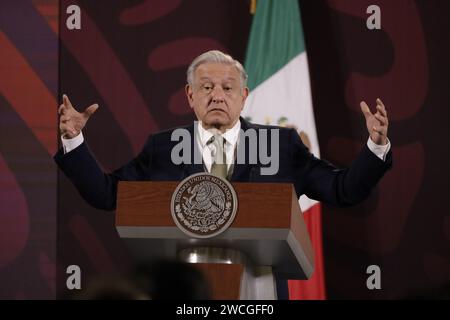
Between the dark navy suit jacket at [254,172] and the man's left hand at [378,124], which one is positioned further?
the dark navy suit jacket at [254,172]

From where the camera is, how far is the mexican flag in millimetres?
5820

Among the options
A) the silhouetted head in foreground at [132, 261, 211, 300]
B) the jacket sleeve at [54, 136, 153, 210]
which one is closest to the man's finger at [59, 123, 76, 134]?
the jacket sleeve at [54, 136, 153, 210]

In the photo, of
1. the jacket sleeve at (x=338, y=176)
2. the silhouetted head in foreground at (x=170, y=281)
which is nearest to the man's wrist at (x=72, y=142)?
the jacket sleeve at (x=338, y=176)

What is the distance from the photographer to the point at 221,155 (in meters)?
3.31

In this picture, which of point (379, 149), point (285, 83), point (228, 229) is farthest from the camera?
point (285, 83)

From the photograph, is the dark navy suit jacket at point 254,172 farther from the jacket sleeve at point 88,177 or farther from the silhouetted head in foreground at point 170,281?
the silhouetted head in foreground at point 170,281

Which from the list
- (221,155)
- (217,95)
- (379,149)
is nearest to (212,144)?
(221,155)

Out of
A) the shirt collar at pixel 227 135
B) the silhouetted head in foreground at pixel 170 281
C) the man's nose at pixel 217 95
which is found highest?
the man's nose at pixel 217 95

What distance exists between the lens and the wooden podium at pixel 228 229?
2707mm

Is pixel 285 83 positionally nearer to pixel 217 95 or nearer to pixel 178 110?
pixel 178 110

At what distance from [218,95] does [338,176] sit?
48 centimetres

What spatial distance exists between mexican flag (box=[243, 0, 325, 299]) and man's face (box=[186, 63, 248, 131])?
2427mm

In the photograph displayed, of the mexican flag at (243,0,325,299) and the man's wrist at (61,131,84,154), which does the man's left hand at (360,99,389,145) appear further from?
the mexican flag at (243,0,325,299)
